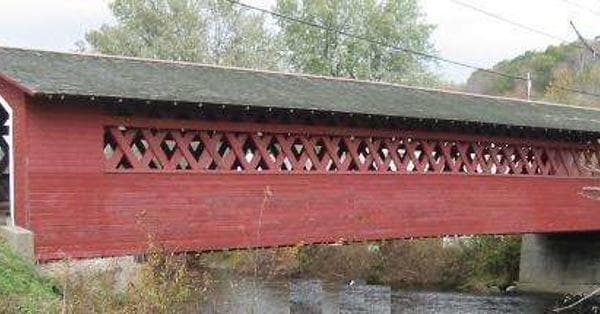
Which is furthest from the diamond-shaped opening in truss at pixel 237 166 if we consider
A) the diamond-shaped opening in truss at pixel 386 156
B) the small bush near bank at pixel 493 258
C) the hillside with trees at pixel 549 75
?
the hillside with trees at pixel 549 75

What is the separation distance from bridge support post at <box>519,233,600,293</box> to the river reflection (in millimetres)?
1143

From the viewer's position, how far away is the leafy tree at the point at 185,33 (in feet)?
99.4

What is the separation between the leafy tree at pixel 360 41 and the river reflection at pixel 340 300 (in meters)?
12.8

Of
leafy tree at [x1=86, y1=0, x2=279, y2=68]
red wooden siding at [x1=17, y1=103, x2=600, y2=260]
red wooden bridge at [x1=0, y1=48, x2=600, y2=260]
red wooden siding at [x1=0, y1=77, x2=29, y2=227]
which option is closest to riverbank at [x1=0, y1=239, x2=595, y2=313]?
red wooden siding at [x1=17, y1=103, x2=600, y2=260]

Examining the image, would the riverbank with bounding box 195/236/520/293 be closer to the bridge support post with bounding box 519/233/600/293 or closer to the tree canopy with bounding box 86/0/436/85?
the bridge support post with bounding box 519/233/600/293

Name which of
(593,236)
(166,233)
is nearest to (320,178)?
(166,233)

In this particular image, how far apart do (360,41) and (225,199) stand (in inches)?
857

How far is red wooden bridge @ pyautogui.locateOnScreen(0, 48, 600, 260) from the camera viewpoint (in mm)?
11867

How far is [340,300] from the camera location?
20453 mm

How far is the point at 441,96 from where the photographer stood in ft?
62.2

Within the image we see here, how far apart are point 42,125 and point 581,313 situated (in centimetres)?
1375

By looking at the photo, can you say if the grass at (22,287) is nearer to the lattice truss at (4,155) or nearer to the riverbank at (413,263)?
the lattice truss at (4,155)

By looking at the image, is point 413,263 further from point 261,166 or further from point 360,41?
point 261,166

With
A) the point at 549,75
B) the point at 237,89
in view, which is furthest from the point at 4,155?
the point at 549,75
